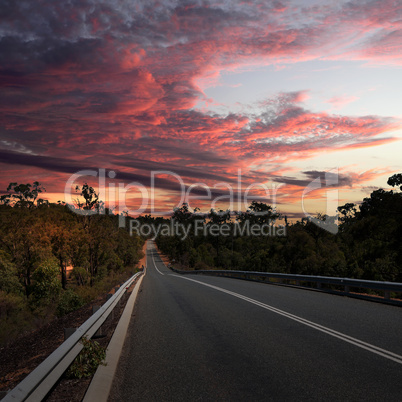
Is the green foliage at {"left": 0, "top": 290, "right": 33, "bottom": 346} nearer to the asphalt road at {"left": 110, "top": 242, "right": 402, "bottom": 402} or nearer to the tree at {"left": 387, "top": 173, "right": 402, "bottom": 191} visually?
the asphalt road at {"left": 110, "top": 242, "right": 402, "bottom": 402}

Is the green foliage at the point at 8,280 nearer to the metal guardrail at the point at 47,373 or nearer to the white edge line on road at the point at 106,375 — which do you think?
the white edge line on road at the point at 106,375

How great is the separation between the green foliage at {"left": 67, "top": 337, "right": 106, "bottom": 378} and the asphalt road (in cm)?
37

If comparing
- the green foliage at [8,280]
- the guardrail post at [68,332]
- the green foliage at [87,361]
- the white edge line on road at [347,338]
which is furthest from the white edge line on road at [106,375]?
the green foliage at [8,280]

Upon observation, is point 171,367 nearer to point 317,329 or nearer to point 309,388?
point 309,388

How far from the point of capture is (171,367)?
5570 mm

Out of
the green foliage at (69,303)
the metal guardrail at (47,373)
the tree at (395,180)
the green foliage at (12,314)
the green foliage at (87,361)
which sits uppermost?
the tree at (395,180)

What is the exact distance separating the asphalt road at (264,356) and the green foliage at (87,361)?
372 millimetres

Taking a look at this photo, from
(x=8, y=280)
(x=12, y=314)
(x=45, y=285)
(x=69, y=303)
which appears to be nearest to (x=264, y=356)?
(x=69, y=303)

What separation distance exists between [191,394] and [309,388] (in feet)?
4.80

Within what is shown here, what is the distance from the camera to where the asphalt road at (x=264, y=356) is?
179 inches

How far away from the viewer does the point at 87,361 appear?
5.46 metres

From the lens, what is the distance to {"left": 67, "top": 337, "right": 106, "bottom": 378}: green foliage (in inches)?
201

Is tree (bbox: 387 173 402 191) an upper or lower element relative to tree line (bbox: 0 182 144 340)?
upper

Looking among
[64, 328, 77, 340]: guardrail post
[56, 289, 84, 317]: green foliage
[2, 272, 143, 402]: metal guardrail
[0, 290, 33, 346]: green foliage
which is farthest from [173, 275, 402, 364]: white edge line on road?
[0, 290, 33, 346]: green foliage
